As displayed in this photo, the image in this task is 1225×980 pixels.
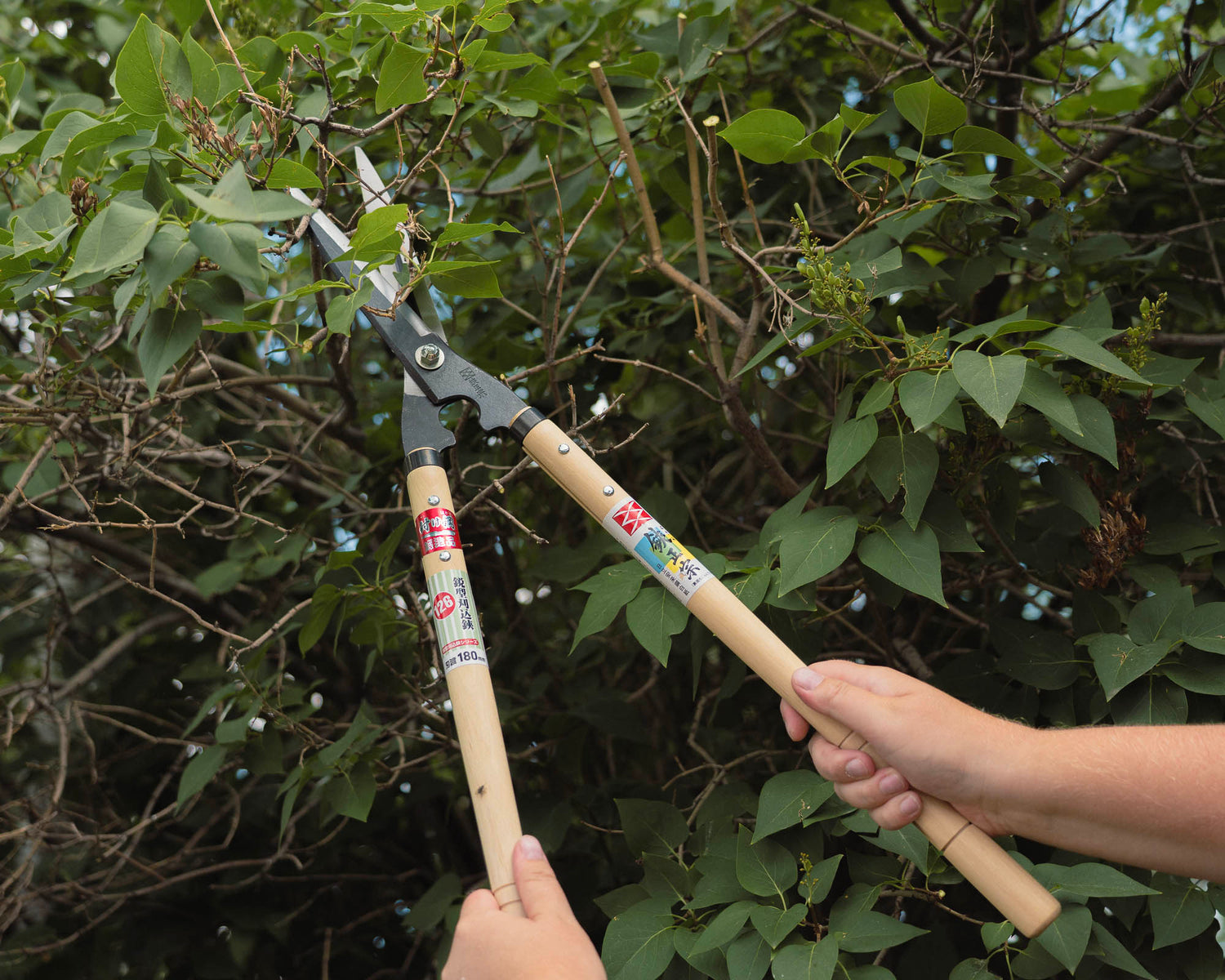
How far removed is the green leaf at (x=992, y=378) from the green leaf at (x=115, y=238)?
0.70 metres

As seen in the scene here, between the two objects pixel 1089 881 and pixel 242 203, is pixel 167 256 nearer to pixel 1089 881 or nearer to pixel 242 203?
pixel 242 203

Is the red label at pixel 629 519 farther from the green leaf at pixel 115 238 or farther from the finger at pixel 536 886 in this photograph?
the green leaf at pixel 115 238

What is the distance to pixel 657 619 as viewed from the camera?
3.13ft

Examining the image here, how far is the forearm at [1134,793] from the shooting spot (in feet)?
2.56

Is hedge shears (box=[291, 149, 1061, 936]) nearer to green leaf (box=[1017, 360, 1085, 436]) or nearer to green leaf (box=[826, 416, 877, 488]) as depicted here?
green leaf (box=[826, 416, 877, 488])

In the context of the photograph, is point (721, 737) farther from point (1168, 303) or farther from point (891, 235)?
point (1168, 303)

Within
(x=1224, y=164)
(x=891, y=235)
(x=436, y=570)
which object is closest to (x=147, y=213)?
(x=436, y=570)

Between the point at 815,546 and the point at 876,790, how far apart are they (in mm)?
238

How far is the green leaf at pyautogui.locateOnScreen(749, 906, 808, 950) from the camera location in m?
0.88

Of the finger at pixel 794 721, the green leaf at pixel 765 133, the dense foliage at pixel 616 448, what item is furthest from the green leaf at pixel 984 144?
the finger at pixel 794 721

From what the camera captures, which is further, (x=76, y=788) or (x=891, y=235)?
(x=76, y=788)

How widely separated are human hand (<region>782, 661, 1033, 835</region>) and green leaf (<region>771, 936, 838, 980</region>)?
0.45 ft

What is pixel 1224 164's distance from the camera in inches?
Result: 55.4

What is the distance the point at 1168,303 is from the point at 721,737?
3.05 ft
